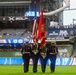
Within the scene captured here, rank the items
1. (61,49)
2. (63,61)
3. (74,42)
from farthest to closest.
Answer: (74,42) < (61,49) < (63,61)

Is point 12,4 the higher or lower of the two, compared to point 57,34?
higher

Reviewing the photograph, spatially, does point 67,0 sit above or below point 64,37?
above

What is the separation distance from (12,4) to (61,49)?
1208 inches

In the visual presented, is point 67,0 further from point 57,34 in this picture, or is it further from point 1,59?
point 1,59

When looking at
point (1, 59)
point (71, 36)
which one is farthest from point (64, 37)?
point (1, 59)

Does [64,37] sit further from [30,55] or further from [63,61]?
[30,55]

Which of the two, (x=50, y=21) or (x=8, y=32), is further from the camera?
A: (x=50, y=21)

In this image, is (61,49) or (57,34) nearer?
(61,49)

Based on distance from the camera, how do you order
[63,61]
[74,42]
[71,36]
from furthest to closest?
[71,36]
[74,42]
[63,61]

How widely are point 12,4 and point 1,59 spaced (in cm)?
4397

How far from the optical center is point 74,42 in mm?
77750

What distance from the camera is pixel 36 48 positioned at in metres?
25.4

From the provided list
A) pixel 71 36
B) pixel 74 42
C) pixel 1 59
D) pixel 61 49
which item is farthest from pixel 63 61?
pixel 71 36

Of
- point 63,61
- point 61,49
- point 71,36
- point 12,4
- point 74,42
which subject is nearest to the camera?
point 63,61
